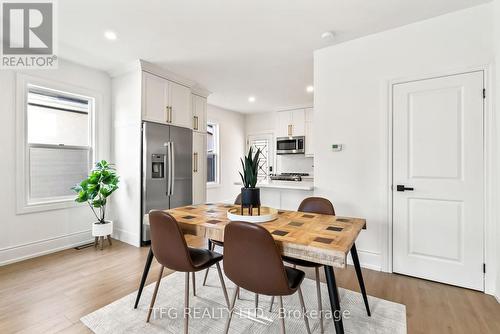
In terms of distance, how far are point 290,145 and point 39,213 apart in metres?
4.71

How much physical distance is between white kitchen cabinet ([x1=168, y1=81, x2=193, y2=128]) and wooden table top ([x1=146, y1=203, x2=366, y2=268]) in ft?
7.18

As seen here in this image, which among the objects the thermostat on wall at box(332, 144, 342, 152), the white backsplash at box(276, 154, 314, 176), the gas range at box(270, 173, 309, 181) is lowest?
the gas range at box(270, 173, 309, 181)

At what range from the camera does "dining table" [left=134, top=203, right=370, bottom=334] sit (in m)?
1.19

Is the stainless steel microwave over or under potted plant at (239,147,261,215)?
over

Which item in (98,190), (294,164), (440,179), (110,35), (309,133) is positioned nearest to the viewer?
(440,179)

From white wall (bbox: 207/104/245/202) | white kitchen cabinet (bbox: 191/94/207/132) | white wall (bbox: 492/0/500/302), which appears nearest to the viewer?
white wall (bbox: 492/0/500/302)

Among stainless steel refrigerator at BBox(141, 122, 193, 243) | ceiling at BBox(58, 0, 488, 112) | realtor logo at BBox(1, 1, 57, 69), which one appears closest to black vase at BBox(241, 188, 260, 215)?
ceiling at BBox(58, 0, 488, 112)

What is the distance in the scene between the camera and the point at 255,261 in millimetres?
1268

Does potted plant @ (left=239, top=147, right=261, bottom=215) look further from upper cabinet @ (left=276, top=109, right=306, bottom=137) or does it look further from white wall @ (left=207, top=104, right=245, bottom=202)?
upper cabinet @ (left=276, top=109, right=306, bottom=137)

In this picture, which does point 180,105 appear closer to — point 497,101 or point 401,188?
point 401,188

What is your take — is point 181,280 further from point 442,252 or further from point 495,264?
point 495,264

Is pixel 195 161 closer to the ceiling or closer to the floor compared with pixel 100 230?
closer to the ceiling

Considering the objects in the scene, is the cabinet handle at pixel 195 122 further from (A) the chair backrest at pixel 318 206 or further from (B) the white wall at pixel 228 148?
(A) the chair backrest at pixel 318 206

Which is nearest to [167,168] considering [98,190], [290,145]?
[98,190]
